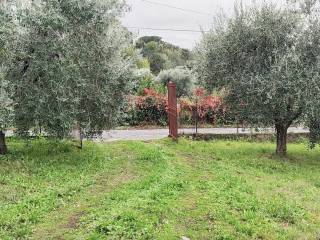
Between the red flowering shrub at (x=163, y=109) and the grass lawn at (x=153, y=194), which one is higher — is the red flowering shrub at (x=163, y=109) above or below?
above

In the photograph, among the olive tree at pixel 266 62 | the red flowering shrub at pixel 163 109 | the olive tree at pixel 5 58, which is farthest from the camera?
the red flowering shrub at pixel 163 109

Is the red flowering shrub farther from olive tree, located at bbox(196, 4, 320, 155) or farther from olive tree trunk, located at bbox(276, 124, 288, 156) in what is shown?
olive tree, located at bbox(196, 4, 320, 155)

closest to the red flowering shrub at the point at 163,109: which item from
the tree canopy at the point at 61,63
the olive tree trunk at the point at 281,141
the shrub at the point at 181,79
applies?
the shrub at the point at 181,79

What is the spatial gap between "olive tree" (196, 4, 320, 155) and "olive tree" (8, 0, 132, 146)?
4.50 metres

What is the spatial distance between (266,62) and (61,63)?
7605 mm

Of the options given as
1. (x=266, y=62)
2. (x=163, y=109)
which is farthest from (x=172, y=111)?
(x=163, y=109)

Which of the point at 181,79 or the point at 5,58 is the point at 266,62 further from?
the point at 181,79

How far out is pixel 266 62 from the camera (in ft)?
64.2

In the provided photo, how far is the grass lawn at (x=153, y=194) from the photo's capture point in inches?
384

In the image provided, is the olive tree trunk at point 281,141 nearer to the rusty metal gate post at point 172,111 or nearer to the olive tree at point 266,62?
the olive tree at point 266,62

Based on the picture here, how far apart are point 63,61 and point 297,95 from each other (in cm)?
818

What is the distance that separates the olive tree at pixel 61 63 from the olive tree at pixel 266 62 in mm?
4504

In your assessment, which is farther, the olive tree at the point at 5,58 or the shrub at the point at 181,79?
the shrub at the point at 181,79

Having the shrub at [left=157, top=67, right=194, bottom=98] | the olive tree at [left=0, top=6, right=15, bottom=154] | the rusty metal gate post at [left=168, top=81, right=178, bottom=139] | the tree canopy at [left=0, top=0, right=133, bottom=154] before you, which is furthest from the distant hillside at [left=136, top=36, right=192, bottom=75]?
the olive tree at [left=0, top=6, right=15, bottom=154]
